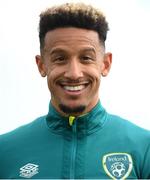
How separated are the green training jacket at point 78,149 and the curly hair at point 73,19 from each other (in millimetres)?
810

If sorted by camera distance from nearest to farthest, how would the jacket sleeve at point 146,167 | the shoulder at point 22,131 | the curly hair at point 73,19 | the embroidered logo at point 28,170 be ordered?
the jacket sleeve at point 146,167, the embroidered logo at point 28,170, the curly hair at point 73,19, the shoulder at point 22,131

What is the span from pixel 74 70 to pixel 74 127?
641mm

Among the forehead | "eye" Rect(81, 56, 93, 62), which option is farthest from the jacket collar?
the forehead

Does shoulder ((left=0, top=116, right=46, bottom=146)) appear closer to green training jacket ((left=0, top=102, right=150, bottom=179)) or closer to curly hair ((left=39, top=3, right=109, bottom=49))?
green training jacket ((left=0, top=102, right=150, bottom=179))

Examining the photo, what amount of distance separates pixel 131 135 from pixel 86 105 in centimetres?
55

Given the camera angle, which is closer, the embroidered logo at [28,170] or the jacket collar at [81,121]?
the embroidered logo at [28,170]

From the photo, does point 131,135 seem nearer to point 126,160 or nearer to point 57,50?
point 126,160

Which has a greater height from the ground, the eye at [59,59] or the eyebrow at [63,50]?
the eyebrow at [63,50]

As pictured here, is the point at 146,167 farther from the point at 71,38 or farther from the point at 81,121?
the point at 71,38

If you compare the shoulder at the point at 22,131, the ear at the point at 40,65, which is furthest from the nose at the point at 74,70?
the shoulder at the point at 22,131

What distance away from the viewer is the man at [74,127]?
18.5 feet

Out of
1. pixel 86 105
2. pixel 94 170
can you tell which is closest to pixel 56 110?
pixel 86 105

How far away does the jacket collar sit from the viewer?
587 centimetres

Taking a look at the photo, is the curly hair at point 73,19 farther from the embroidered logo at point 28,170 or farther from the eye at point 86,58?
the embroidered logo at point 28,170
